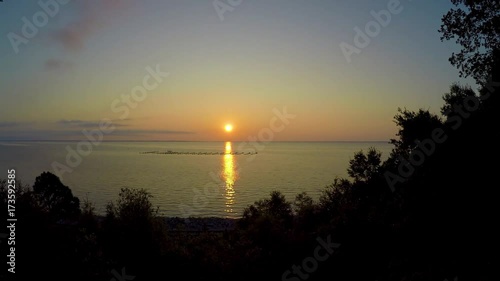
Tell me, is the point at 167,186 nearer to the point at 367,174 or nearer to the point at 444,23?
the point at 367,174

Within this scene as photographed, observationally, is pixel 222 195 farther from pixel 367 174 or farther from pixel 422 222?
pixel 422 222

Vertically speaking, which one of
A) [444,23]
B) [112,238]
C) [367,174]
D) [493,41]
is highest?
[444,23]

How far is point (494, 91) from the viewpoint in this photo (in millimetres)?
17281

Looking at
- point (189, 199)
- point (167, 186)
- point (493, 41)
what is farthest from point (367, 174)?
point (167, 186)

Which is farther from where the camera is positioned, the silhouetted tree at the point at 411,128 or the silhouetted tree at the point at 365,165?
the silhouetted tree at the point at 365,165

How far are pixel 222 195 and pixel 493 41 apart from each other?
287 feet

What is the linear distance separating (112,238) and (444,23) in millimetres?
23422

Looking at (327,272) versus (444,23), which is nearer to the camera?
(444,23)

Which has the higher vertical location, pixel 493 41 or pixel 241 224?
pixel 493 41

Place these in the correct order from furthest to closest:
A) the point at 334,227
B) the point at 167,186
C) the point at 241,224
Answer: the point at 167,186 < the point at 241,224 < the point at 334,227

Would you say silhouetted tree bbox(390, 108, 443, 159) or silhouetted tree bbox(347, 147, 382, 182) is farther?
silhouetted tree bbox(347, 147, 382, 182)

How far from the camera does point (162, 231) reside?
2652cm

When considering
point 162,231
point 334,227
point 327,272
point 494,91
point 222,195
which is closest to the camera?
point 494,91

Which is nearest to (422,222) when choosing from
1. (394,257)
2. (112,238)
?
(394,257)
